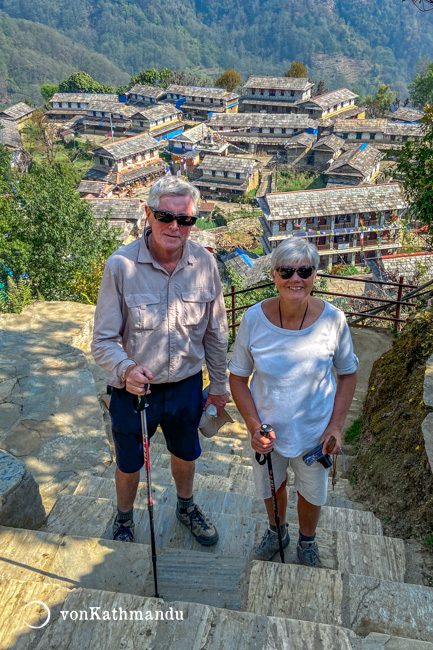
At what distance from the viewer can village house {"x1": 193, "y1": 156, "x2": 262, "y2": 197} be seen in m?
38.0

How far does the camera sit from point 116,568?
2457 mm

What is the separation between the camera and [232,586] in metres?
2.45

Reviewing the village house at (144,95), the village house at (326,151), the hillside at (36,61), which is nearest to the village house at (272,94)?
the village house at (144,95)

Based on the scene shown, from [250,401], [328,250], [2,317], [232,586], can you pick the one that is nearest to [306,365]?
[250,401]

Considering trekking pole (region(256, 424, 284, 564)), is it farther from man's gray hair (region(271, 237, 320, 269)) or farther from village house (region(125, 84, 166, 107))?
village house (region(125, 84, 166, 107))

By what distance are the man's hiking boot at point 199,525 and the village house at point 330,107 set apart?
50106 millimetres

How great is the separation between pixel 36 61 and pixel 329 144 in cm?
8338

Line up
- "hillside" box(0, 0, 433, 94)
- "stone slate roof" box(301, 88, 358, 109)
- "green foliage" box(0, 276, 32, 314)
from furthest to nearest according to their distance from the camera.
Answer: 1. "hillside" box(0, 0, 433, 94)
2. "stone slate roof" box(301, 88, 358, 109)
3. "green foliage" box(0, 276, 32, 314)

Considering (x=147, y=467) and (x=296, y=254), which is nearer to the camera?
(x=296, y=254)

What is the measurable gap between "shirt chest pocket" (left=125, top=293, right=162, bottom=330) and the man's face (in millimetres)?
242

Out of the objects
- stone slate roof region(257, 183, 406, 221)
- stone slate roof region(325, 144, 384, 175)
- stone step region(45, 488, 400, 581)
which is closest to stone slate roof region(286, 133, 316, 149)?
stone slate roof region(325, 144, 384, 175)

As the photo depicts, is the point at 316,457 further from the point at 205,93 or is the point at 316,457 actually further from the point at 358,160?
the point at 205,93

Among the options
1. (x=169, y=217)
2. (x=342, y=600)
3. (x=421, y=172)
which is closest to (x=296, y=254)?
(x=169, y=217)

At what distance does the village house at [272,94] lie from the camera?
51.5 meters
